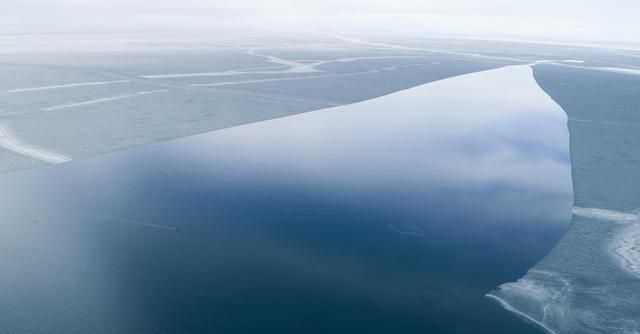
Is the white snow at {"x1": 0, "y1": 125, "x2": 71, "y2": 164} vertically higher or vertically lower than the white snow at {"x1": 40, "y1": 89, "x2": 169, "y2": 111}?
lower

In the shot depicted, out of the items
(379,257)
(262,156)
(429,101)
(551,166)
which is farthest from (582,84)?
(379,257)

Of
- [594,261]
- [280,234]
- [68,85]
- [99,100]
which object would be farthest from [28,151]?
[594,261]

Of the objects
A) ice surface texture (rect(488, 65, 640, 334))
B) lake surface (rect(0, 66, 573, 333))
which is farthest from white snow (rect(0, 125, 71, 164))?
ice surface texture (rect(488, 65, 640, 334))

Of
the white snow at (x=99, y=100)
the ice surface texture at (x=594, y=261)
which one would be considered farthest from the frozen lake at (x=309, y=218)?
the white snow at (x=99, y=100)

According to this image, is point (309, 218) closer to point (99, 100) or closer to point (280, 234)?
point (280, 234)

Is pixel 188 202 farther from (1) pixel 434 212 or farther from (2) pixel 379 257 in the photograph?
(1) pixel 434 212

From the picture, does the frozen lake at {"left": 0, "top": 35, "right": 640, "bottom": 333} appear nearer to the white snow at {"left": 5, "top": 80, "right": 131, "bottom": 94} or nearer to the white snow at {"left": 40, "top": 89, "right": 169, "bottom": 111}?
the white snow at {"left": 40, "top": 89, "right": 169, "bottom": 111}

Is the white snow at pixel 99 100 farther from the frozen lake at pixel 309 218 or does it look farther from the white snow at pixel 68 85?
the white snow at pixel 68 85

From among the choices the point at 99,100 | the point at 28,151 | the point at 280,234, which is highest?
the point at 99,100
